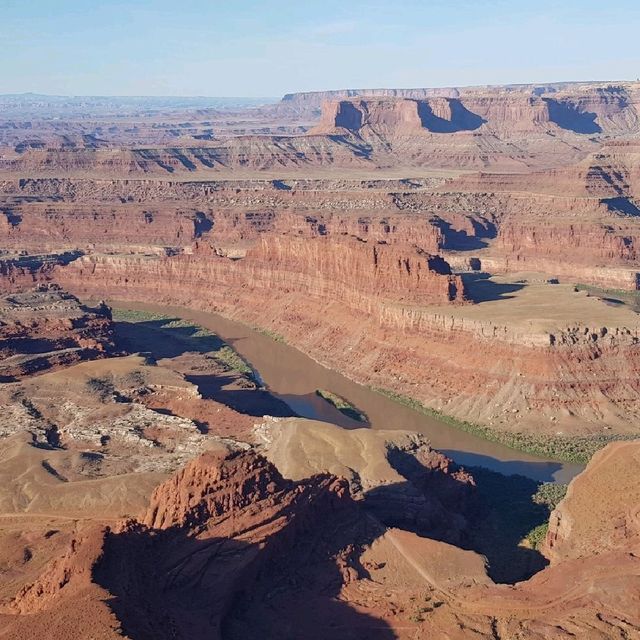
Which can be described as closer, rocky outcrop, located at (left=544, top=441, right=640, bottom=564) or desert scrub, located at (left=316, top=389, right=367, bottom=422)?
rocky outcrop, located at (left=544, top=441, right=640, bottom=564)

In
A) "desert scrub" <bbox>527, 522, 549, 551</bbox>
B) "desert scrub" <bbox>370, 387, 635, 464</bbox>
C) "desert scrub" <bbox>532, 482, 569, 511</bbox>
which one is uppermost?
"desert scrub" <bbox>527, 522, 549, 551</bbox>

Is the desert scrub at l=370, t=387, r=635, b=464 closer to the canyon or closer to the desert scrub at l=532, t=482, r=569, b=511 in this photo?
the canyon

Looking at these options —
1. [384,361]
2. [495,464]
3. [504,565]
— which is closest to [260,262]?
[384,361]

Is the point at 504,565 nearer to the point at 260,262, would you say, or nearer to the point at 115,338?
the point at 115,338

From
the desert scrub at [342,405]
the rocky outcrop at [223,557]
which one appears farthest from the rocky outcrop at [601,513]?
the desert scrub at [342,405]

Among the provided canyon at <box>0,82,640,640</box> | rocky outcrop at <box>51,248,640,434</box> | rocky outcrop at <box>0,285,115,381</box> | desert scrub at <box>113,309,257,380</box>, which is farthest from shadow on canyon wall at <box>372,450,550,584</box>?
rocky outcrop at <box>0,285,115,381</box>

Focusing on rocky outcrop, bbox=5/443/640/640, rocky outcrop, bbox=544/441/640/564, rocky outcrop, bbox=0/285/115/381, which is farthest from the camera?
rocky outcrop, bbox=0/285/115/381

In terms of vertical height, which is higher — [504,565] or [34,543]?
[34,543]
